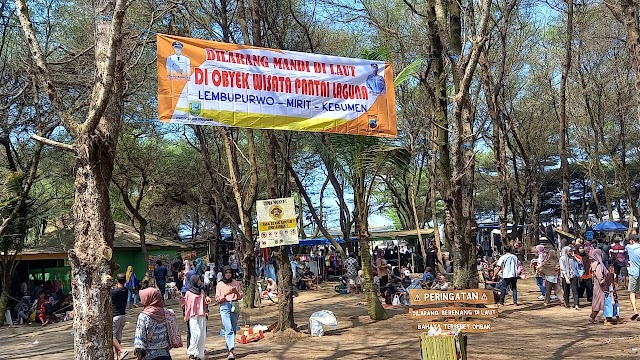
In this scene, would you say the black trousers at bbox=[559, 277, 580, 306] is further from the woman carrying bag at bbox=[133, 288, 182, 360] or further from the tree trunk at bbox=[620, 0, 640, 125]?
the woman carrying bag at bbox=[133, 288, 182, 360]

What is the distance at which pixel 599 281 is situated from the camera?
11.1m

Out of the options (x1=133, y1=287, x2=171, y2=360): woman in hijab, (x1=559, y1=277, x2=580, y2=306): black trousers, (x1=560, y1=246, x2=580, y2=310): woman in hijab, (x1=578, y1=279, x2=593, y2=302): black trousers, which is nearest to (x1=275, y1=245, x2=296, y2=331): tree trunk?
(x1=133, y1=287, x2=171, y2=360): woman in hijab

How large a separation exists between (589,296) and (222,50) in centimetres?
1057

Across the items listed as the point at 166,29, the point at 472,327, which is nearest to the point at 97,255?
the point at 472,327

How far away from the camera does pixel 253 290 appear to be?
54.8 feet

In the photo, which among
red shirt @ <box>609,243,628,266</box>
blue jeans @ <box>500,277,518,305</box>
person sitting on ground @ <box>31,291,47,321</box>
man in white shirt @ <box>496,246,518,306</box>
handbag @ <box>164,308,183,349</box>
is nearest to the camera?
handbag @ <box>164,308,183,349</box>

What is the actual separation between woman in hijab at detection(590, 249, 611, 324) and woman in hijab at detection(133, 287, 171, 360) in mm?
7693

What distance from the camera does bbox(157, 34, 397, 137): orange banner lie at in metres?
7.25

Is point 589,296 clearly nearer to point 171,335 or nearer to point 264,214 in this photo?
point 264,214

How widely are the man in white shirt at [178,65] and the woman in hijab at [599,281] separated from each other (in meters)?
7.96

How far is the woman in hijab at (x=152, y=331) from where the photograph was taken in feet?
23.2

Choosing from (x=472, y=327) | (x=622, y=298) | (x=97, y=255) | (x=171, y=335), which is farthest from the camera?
Answer: (x=622, y=298)

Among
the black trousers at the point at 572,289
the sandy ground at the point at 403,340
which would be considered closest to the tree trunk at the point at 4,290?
the sandy ground at the point at 403,340

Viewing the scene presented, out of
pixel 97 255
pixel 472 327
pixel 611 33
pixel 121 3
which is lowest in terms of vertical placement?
pixel 472 327
